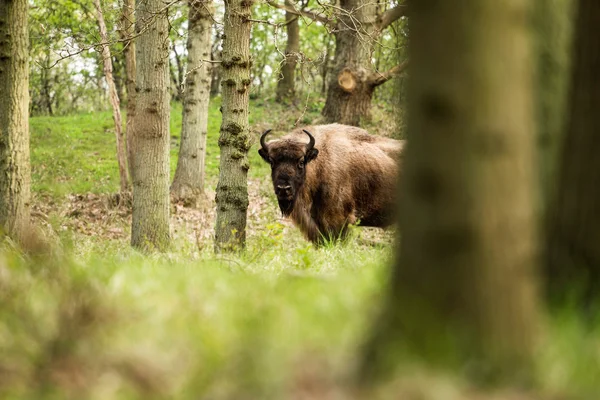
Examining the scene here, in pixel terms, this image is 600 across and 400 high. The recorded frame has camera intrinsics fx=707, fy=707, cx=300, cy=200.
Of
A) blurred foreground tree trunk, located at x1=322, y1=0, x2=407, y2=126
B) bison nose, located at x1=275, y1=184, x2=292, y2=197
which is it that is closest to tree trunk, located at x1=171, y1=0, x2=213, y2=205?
blurred foreground tree trunk, located at x1=322, y1=0, x2=407, y2=126

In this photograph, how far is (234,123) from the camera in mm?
9234

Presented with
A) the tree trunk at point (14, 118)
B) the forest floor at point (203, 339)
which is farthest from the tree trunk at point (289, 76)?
the forest floor at point (203, 339)

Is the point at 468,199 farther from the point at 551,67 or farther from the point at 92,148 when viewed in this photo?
the point at 92,148

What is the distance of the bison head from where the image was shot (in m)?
11.1

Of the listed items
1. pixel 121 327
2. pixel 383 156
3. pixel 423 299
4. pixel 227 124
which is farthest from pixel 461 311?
pixel 383 156

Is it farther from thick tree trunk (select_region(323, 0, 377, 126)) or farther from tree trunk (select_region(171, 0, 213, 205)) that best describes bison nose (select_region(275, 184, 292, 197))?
thick tree trunk (select_region(323, 0, 377, 126))

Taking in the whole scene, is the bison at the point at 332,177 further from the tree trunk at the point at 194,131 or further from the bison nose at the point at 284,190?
the tree trunk at the point at 194,131

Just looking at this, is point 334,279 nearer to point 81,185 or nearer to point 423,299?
point 423,299

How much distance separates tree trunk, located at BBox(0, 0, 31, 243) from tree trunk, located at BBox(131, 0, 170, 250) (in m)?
2.12

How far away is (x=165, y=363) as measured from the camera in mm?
2771

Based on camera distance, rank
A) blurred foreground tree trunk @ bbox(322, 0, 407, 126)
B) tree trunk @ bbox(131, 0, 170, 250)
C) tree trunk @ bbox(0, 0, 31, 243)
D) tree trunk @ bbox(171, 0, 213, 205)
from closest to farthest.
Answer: tree trunk @ bbox(0, 0, 31, 243) → tree trunk @ bbox(131, 0, 170, 250) → tree trunk @ bbox(171, 0, 213, 205) → blurred foreground tree trunk @ bbox(322, 0, 407, 126)

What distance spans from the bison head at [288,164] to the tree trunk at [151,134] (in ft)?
5.83

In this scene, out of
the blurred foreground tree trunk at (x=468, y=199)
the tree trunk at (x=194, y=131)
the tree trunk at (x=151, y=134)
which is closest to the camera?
the blurred foreground tree trunk at (x=468, y=199)

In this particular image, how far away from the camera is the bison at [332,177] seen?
37.1ft
